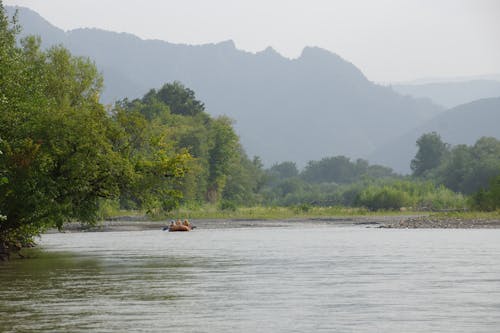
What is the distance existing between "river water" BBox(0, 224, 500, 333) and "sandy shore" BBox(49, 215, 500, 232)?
32.4 metres

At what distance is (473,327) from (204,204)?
99.6m

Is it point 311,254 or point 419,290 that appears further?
point 311,254

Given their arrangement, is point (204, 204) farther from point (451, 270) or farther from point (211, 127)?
point (451, 270)

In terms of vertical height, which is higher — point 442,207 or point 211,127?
point 211,127

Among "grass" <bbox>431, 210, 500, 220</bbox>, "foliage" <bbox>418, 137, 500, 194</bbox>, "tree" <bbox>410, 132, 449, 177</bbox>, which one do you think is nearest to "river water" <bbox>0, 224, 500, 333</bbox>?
"grass" <bbox>431, 210, 500, 220</bbox>

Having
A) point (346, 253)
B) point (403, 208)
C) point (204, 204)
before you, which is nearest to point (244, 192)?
point (204, 204)

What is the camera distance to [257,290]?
28328 mm

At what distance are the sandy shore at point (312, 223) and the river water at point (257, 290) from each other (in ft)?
106

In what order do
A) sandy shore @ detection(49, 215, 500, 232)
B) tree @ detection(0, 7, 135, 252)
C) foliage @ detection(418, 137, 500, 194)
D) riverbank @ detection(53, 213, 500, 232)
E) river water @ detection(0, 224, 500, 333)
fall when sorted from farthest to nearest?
foliage @ detection(418, 137, 500, 194) → riverbank @ detection(53, 213, 500, 232) → sandy shore @ detection(49, 215, 500, 232) → tree @ detection(0, 7, 135, 252) → river water @ detection(0, 224, 500, 333)

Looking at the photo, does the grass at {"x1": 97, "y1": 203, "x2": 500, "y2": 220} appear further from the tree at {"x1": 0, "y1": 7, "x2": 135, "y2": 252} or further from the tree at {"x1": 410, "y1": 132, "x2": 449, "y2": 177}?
the tree at {"x1": 410, "y1": 132, "x2": 449, "y2": 177}

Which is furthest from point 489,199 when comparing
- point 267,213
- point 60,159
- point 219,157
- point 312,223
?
point 60,159

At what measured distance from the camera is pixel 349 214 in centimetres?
10938

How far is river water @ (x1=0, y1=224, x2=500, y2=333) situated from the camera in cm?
2103

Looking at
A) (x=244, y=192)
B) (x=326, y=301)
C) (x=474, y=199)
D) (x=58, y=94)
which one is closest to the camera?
(x=326, y=301)
